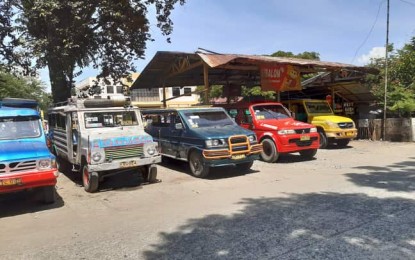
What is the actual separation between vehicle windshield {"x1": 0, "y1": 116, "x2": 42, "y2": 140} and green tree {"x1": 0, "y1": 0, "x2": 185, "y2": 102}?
23.2 ft

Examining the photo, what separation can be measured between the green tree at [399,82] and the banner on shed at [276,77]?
5125 millimetres

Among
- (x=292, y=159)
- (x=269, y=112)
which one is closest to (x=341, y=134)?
(x=292, y=159)

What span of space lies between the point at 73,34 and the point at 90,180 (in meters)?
8.57

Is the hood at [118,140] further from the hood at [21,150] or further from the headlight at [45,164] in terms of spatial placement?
the headlight at [45,164]

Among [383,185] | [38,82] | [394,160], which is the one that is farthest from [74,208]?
[38,82]

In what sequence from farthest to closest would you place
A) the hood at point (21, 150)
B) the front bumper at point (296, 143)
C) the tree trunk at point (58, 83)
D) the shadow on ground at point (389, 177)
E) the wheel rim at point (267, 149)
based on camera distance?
1. the tree trunk at point (58, 83)
2. the wheel rim at point (267, 149)
3. the front bumper at point (296, 143)
4. the shadow on ground at point (389, 177)
5. the hood at point (21, 150)

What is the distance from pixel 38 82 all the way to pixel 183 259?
143 feet

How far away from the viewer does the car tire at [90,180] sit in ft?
27.0

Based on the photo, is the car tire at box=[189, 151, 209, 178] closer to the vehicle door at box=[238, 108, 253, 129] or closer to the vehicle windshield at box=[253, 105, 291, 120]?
the vehicle door at box=[238, 108, 253, 129]

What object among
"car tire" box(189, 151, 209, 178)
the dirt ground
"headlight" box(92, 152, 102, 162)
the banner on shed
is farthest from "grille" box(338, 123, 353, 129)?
"headlight" box(92, 152, 102, 162)

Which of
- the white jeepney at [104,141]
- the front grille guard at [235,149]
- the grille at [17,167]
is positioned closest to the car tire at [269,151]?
the front grille guard at [235,149]

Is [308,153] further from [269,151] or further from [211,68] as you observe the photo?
[211,68]

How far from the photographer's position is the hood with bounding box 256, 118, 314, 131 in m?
11.8

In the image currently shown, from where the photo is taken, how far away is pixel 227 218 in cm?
594
